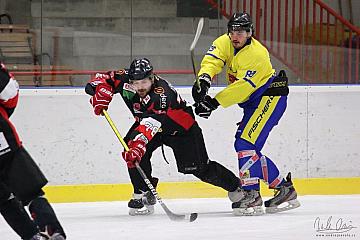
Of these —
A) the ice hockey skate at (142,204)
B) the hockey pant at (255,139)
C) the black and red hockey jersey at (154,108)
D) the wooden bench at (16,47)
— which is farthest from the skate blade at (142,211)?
the wooden bench at (16,47)

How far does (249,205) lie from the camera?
5680 millimetres

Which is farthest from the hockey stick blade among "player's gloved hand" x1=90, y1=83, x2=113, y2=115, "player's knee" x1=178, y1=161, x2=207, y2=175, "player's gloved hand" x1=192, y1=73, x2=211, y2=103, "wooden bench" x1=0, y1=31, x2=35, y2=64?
"wooden bench" x1=0, y1=31, x2=35, y2=64

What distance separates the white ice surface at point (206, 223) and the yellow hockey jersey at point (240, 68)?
25.6 inches

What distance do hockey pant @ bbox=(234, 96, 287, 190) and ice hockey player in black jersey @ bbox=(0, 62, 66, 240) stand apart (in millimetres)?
1824

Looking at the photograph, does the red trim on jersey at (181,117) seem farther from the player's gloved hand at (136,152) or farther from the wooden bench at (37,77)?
the wooden bench at (37,77)

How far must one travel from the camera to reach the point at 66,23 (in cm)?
721

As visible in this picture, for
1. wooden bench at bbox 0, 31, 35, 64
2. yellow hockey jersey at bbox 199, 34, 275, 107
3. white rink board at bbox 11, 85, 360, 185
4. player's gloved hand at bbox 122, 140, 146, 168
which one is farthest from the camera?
wooden bench at bbox 0, 31, 35, 64

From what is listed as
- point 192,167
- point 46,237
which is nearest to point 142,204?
point 192,167

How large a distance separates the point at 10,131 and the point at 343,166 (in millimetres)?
3471

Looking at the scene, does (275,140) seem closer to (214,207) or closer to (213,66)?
(214,207)

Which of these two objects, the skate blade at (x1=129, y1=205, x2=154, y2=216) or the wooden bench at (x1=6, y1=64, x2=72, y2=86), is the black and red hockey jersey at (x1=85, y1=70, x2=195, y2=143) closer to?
the skate blade at (x1=129, y1=205, x2=154, y2=216)

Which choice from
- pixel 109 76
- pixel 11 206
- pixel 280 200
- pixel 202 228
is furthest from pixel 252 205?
pixel 11 206

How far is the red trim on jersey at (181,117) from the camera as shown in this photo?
5578 mm

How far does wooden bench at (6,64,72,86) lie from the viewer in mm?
6906
